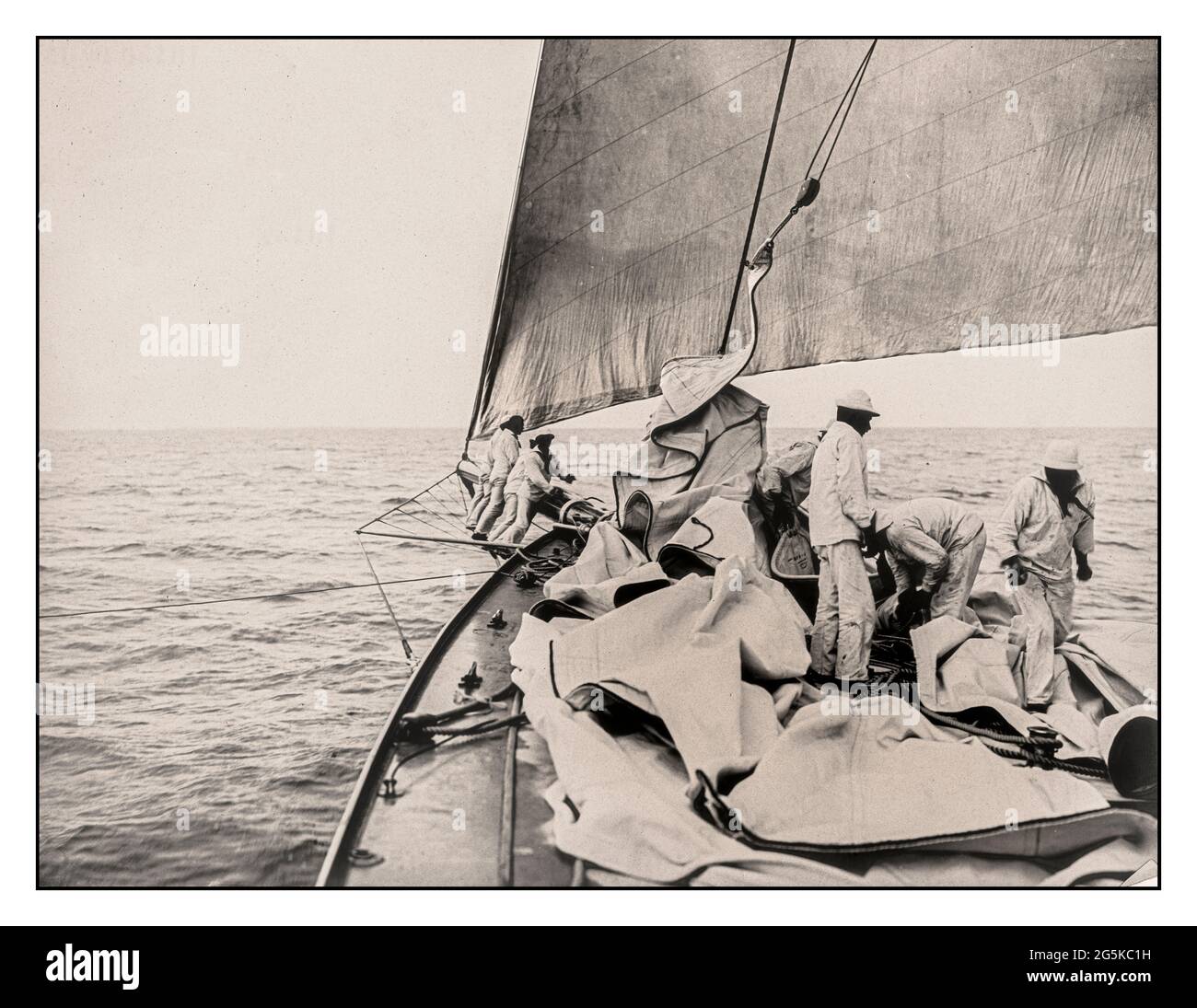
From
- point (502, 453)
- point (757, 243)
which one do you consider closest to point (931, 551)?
point (757, 243)

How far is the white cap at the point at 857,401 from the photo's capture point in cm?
349

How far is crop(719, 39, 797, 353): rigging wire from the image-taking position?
3.48m

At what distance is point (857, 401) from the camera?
349 centimetres

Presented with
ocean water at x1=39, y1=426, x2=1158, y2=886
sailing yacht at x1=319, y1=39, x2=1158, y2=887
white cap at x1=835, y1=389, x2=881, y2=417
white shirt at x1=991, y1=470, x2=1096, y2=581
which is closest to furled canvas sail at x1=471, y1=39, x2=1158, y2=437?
sailing yacht at x1=319, y1=39, x2=1158, y2=887

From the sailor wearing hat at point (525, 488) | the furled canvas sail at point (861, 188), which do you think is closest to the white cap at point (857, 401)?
the furled canvas sail at point (861, 188)

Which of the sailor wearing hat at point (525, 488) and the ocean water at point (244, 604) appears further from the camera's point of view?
the sailor wearing hat at point (525, 488)

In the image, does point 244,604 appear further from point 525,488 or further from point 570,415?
point 570,415

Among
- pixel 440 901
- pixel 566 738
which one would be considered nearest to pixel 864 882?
pixel 566 738

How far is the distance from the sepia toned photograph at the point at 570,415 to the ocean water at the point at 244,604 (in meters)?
0.01

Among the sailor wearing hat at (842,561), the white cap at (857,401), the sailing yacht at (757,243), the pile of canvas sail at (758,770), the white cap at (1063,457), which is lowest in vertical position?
the pile of canvas sail at (758,770)

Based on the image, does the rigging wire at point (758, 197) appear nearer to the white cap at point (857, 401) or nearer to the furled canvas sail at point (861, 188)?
the furled canvas sail at point (861, 188)

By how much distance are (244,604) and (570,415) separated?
145 cm

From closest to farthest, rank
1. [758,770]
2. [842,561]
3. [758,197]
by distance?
[758,770] → [842,561] → [758,197]
